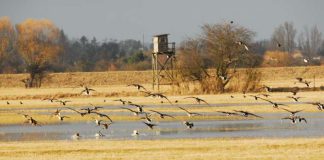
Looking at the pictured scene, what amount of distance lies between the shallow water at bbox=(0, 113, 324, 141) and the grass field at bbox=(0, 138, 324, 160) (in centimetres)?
311

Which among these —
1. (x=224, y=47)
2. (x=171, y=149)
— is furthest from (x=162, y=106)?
(x=171, y=149)

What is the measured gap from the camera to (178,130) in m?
49.4

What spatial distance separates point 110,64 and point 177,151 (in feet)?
528

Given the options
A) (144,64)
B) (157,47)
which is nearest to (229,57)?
(157,47)

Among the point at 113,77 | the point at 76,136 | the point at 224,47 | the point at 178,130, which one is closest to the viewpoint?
the point at 76,136

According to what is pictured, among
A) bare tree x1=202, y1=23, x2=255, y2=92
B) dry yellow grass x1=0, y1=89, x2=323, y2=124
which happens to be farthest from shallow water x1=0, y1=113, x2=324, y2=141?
bare tree x1=202, y1=23, x2=255, y2=92

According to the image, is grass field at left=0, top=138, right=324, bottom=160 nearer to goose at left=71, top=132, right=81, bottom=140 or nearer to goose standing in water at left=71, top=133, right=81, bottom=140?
goose standing in water at left=71, top=133, right=81, bottom=140

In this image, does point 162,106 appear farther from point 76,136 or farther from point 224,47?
point 76,136

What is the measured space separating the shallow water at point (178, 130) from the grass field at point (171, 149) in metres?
3.11

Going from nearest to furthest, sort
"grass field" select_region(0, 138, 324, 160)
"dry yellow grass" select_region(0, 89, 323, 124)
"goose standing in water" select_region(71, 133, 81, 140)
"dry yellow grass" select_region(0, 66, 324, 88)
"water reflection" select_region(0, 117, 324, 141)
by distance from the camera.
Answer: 1. "grass field" select_region(0, 138, 324, 160)
2. "water reflection" select_region(0, 117, 324, 141)
3. "goose standing in water" select_region(71, 133, 81, 140)
4. "dry yellow grass" select_region(0, 89, 323, 124)
5. "dry yellow grass" select_region(0, 66, 324, 88)

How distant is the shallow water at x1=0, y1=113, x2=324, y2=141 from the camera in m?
45.4

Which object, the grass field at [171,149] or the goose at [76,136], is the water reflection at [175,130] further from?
the grass field at [171,149]

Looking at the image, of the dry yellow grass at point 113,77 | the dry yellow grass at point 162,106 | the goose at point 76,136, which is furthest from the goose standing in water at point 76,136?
the dry yellow grass at point 113,77

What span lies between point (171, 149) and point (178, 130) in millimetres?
11230
